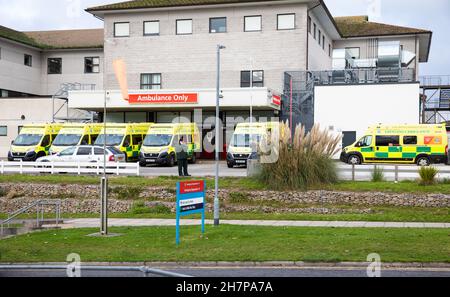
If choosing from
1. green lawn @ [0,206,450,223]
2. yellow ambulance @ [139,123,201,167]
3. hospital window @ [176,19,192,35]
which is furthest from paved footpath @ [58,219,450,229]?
hospital window @ [176,19,192,35]

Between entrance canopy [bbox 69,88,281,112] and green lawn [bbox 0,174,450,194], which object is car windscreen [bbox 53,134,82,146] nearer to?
entrance canopy [bbox 69,88,281,112]

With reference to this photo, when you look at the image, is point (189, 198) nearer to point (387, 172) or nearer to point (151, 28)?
point (387, 172)

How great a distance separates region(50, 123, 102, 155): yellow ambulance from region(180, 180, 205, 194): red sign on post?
2394cm

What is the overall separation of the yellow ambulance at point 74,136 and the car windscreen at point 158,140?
452 cm

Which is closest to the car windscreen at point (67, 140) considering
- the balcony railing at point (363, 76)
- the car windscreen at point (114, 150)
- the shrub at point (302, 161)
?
the car windscreen at point (114, 150)

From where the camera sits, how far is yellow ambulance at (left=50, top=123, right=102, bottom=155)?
38.2 meters

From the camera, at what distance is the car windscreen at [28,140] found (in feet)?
129

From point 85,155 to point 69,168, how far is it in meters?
2.97

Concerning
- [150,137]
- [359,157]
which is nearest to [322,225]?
[359,157]

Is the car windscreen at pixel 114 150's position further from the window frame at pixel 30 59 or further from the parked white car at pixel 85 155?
the window frame at pixel 30 59
